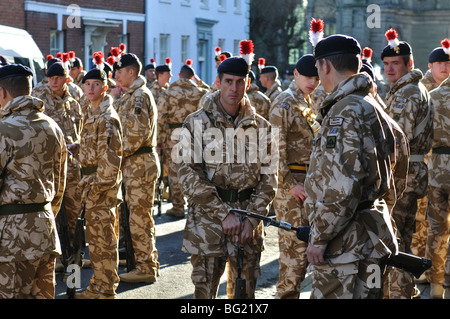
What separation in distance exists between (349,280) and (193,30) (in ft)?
110

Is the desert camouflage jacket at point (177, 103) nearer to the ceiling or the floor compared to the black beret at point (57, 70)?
nearer to the floor

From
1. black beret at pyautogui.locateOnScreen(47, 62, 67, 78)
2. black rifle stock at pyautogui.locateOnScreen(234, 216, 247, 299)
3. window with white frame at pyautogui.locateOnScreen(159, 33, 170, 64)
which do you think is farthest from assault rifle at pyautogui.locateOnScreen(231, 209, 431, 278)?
window with white frame at pyautogui.locateOnScreen(159, 33, 170, 64)

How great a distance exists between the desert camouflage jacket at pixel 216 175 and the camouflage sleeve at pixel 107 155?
5.14 feet

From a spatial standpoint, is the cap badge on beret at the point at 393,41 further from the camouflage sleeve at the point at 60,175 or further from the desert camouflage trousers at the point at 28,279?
the desert camouflage trousers at the point at 28,279

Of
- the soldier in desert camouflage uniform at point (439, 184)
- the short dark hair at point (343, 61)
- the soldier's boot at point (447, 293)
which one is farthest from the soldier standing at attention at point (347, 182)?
the soldier in desert camouflage uniform at point (439, 184)

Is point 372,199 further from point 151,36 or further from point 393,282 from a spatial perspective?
point 151,36

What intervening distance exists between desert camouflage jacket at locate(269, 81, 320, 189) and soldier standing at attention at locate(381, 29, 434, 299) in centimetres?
82

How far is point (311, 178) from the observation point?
489 cm

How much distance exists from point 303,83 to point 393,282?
7.03 ft

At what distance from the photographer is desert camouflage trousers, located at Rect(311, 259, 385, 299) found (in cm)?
479

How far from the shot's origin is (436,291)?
8445 mm

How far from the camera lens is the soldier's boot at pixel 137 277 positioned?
29.3 ft

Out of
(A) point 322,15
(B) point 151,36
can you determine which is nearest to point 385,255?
(B) point 151,36

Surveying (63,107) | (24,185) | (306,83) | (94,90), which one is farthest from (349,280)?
(63,107)
